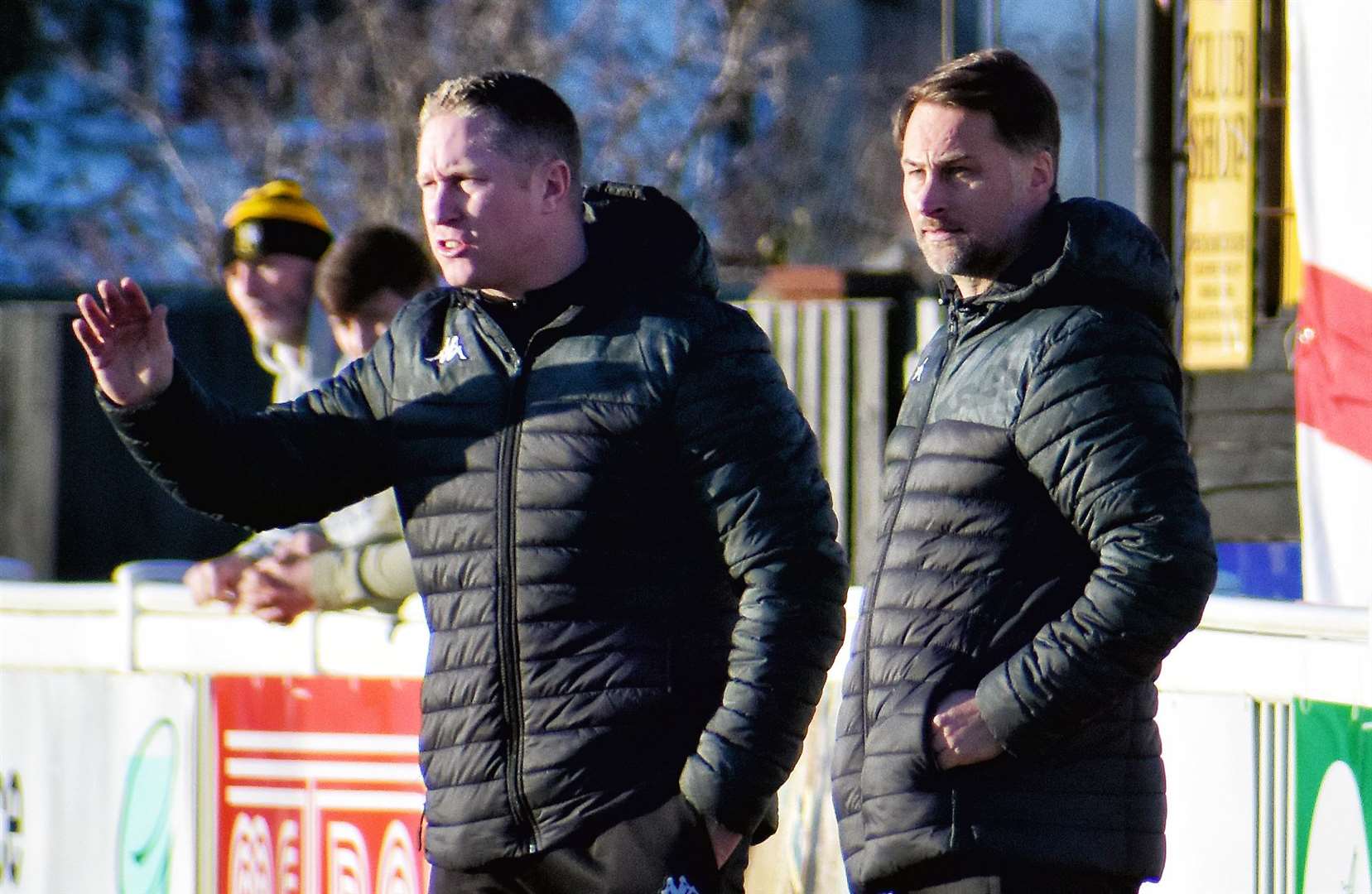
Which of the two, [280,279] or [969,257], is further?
[280,279]

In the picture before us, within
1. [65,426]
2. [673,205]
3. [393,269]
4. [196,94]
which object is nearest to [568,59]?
[196,94]

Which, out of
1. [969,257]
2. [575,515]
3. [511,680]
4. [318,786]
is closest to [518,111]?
[575,515]

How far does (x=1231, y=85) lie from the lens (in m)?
8.27

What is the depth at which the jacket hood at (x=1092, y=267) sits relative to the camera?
10.8 feet

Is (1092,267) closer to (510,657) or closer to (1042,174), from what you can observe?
(1042,174)

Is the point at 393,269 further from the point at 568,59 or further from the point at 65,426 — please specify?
the point at 568,59

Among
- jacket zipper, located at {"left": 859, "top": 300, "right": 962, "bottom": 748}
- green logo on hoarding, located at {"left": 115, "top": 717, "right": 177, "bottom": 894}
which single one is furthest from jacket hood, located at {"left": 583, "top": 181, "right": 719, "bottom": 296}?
green logo on hoarding, located at {"left": 115, "top": 717, "right": 177, "bottom": 894}

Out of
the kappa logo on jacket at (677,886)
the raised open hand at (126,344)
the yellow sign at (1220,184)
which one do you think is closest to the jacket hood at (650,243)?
the raised open hand at (126,344)

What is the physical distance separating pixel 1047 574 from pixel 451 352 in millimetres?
1041

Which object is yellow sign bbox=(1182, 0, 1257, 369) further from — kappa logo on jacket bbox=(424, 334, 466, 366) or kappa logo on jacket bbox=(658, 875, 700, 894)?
kappa logo on jacket bbox=(658, 875, 700, 894)

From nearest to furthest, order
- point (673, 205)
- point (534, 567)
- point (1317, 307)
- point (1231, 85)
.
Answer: point (534, 567)
point (673, 205)
point (1317, 307)
point (1231, 85)

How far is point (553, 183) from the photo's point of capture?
3703mm

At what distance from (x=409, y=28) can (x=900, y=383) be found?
1242 centimetres

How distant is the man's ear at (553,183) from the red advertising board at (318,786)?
6.09ft
